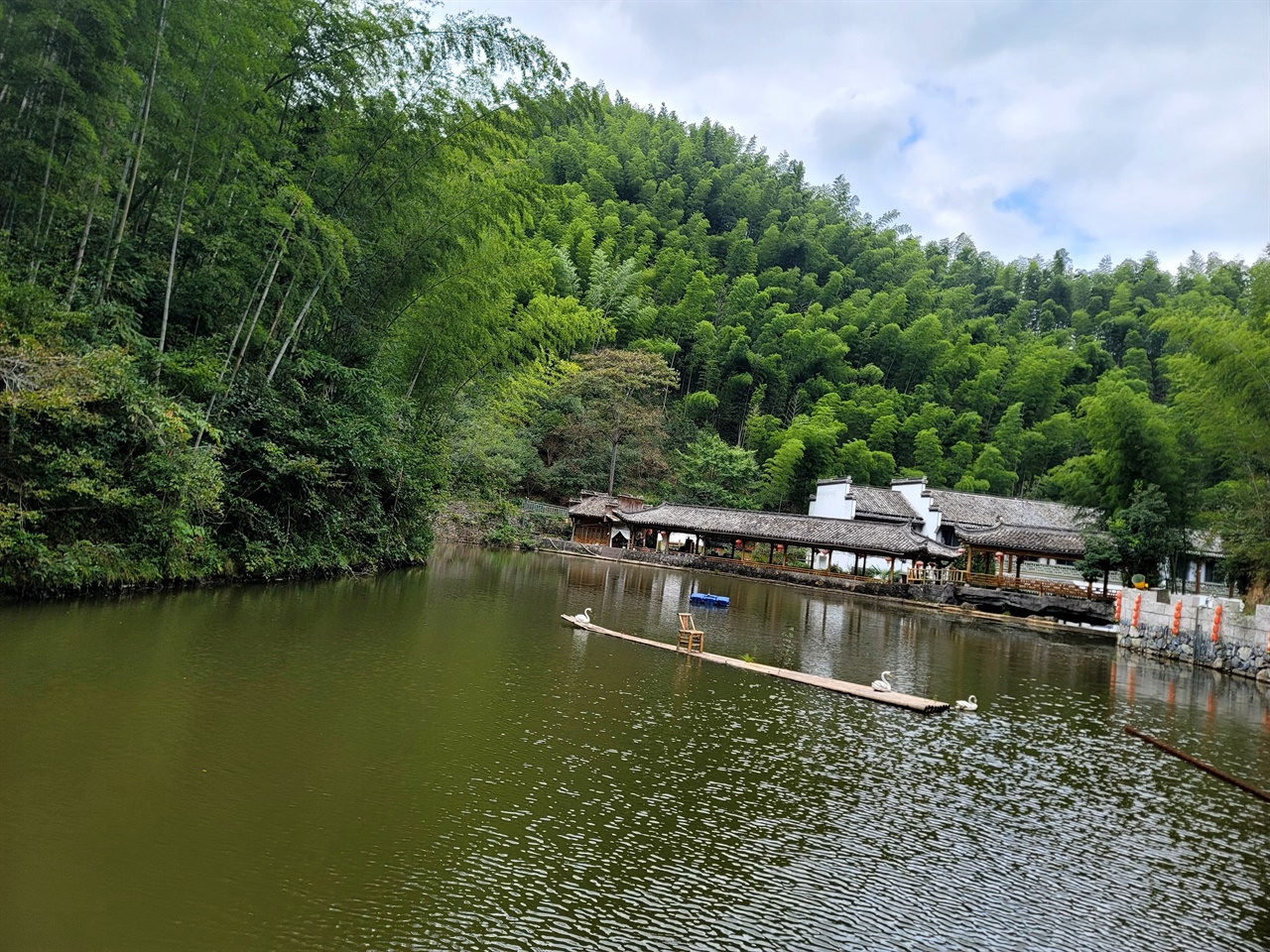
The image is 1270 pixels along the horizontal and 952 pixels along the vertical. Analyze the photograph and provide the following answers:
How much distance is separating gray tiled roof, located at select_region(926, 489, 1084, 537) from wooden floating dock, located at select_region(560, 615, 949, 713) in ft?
79.1

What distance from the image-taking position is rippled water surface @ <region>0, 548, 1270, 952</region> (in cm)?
393

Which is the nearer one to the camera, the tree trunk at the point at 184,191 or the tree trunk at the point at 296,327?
the tree trunk at the point at 184,191

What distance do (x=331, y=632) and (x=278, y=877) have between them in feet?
21.3

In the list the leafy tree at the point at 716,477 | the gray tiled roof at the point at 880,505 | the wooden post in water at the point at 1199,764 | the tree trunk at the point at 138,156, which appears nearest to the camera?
the wooden post in water at the point at 1199,764

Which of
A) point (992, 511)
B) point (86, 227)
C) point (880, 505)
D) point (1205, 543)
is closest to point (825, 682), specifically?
point (86, 227)

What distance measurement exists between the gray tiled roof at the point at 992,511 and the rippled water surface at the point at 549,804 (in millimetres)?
23668

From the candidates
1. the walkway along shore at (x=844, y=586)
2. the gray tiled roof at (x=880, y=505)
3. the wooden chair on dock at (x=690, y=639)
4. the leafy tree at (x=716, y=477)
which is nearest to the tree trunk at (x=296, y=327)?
the wooden chair on dock at (x=690, y=639)

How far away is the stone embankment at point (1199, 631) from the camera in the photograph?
48.3 ft

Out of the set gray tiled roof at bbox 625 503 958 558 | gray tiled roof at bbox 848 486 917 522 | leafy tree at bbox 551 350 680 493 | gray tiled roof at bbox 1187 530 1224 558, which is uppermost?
leafy tree at bbox 551 350 680 493

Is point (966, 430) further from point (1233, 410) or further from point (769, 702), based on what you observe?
point (769, 702)

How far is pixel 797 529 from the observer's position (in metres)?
30.2

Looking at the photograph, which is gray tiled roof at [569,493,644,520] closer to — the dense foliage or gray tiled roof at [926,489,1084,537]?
the dense foliage

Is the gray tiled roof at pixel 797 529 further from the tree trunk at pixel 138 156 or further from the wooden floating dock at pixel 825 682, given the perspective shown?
the tree trunk at pixel 138 156

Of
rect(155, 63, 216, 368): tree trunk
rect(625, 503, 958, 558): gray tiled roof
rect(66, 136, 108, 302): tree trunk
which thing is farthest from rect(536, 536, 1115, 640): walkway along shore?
rect(66, 136, 108, 302): tree trunk
